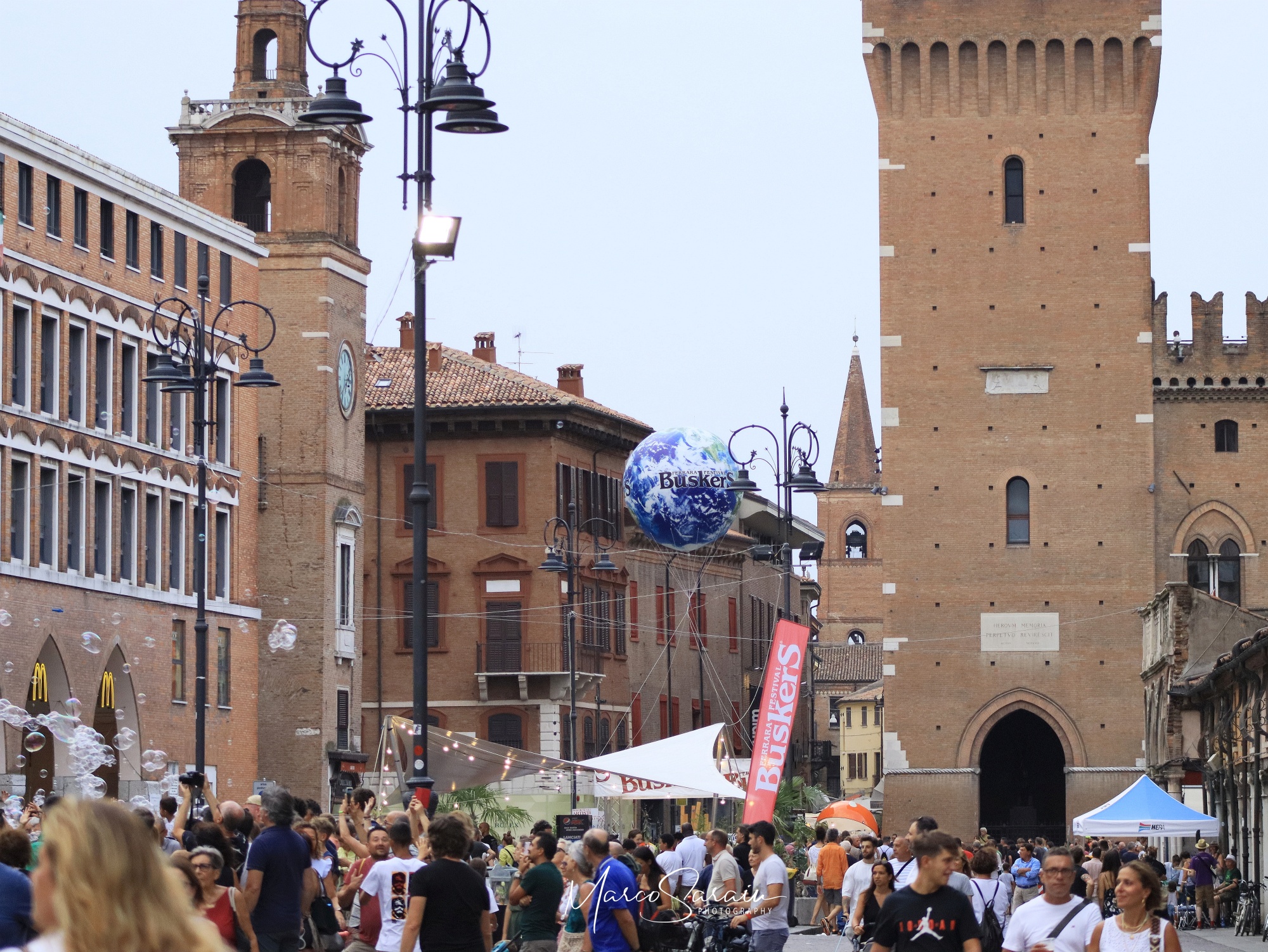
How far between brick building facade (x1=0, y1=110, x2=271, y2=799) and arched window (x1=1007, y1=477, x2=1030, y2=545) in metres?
17.6

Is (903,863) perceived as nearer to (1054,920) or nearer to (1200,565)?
(1054,920)

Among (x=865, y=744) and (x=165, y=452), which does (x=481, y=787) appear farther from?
(x=865, y=744)

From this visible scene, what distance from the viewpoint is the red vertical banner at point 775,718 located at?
85.7 feet

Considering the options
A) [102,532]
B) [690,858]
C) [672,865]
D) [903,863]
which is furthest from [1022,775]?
[903,863]

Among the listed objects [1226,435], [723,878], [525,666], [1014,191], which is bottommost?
[723,878]

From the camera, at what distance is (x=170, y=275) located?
52.1 metres

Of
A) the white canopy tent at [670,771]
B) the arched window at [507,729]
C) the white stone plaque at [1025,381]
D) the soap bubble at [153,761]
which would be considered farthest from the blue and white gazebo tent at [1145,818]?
the arched window at [507,729]

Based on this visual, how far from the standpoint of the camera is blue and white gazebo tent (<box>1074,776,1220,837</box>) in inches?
1158

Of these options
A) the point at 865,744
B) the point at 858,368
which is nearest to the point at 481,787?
the point at 865,744

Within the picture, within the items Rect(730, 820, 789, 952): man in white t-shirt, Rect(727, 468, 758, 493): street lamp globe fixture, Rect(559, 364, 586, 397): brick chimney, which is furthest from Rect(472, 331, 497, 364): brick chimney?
Rect(730, 820, 789, 952): man in white t-shirt

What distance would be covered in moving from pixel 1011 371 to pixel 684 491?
11.9m

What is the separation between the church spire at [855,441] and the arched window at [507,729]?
76903 mm

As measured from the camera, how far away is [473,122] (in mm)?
17812

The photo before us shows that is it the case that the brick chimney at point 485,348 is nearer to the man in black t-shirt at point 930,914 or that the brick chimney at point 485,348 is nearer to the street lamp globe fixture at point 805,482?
the street lamp globe fixture at point 805,482
